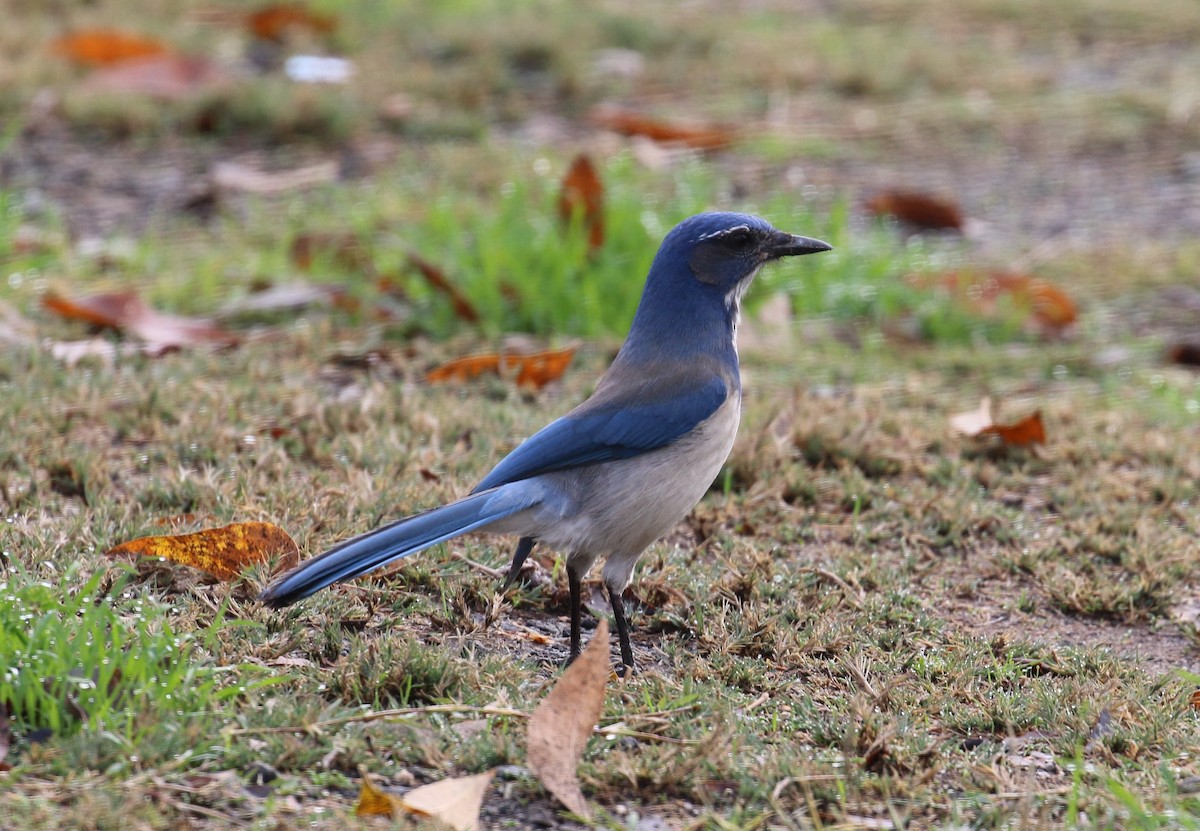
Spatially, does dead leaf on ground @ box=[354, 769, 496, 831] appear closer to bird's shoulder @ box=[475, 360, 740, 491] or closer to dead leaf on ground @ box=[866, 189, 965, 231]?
bird's shoulder @ box=[475, 360, 740, 491]

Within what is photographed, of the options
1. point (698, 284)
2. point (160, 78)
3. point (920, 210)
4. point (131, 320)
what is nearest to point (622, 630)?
Answer: point (698, 284)

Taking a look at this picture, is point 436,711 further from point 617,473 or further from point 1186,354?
point 1186,354

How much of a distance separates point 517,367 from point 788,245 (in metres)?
1.49

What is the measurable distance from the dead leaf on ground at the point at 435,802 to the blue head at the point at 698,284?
1575mm

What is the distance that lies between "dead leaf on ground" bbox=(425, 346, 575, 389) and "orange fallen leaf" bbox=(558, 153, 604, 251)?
1.02m

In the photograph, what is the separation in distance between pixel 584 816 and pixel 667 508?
3.36 ft

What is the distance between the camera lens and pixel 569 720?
10.1 ft

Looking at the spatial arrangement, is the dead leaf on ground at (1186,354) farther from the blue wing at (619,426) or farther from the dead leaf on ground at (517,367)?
the blue wing at (619,426)

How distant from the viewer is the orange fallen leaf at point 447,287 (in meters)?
6.04

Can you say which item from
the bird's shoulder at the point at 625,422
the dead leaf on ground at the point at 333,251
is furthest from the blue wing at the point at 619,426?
the dead leaf on ground at the point at 333,251

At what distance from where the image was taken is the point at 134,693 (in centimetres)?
296

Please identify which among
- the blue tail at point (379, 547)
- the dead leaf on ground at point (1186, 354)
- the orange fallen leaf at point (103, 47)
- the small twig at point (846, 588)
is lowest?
the dead leaf on ground at point (1186, 354)

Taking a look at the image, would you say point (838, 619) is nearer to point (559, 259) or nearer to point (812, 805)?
point (812, 805)

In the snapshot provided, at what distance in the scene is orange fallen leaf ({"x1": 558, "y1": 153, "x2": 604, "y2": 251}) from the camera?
21.3 feet
